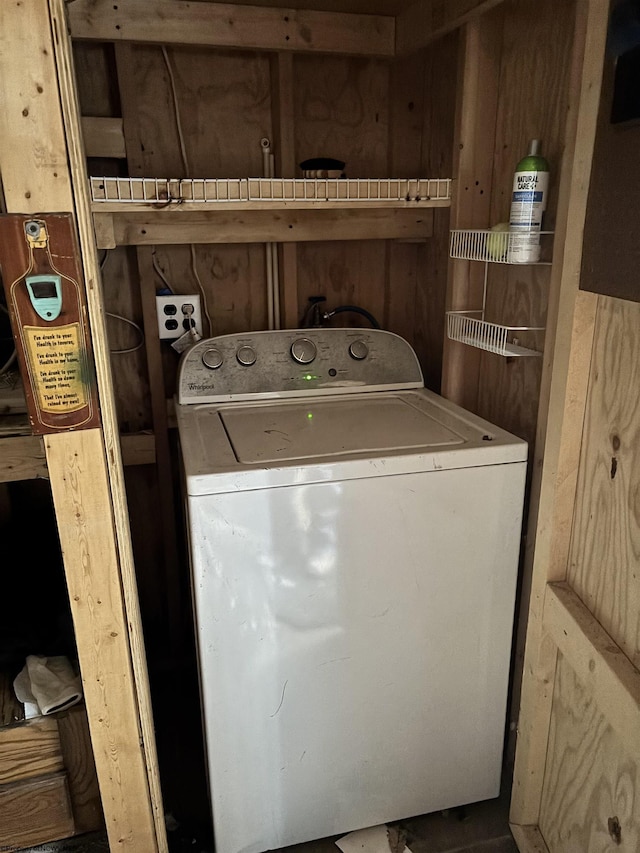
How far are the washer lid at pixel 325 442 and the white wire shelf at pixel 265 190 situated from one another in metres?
0.51

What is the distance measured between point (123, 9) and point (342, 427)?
117 cm

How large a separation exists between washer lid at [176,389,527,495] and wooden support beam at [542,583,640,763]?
323mm

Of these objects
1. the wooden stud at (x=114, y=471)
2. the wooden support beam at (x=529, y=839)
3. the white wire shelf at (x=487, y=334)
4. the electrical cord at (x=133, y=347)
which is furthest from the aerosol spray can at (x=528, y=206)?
the wooden support beam at (x=529, y=839)

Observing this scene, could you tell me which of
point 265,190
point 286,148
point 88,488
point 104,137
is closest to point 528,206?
point 265,190

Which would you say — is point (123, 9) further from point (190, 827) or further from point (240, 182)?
point (190, 827)

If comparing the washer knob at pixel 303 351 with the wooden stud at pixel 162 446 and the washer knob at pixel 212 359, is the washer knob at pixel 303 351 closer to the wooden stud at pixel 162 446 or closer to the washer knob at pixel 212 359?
the washer knob at pixel 212 359

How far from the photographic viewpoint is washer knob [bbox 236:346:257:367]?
5.88 ft

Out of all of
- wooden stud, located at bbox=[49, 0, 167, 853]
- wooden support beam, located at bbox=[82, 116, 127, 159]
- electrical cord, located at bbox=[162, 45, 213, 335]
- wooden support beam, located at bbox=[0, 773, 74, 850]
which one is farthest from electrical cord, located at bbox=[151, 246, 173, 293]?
wooden support beam, located at bbox=[0, 773, 74, 850]

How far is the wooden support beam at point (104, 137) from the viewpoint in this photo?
1748 mm

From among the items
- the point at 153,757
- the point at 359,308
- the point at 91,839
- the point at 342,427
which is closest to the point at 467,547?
the point at 342,427

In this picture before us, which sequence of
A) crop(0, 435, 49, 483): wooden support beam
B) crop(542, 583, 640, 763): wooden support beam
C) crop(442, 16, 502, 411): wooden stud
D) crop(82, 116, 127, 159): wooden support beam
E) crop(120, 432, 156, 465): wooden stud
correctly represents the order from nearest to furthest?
crop(542, 583, 640, 763): wooden support beam < crop(0, 435, 49, 483): wooden support beam < crop(442, 16, 502, 411): wooden stud < crop(82, 116, 127, 159): wooden support beam < crop(120, 432, 156, 465): wooden stud

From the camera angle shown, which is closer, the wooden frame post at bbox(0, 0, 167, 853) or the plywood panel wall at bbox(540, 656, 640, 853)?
the wooden frame post at bbox(0, 0, 167, 853)

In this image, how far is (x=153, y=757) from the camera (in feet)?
4.45

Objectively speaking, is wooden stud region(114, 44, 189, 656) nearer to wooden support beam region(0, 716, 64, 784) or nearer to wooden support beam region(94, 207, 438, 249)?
wooden support beam region(94, 207, 438, 249)
